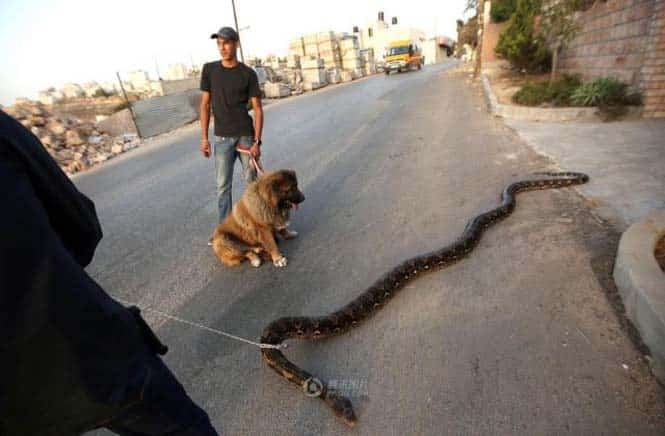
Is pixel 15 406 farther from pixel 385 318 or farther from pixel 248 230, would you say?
pixel 248 230

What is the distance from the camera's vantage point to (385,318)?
10.5 ft

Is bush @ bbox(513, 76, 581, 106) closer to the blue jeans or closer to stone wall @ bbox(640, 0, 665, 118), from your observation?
stone wall @ bbox(640, 0, 665, 118)

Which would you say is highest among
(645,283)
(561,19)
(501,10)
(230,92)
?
(501,10)

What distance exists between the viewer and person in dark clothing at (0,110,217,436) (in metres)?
1.08

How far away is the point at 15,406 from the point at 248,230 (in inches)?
120

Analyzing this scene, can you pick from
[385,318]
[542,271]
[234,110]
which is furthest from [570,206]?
[234,110]

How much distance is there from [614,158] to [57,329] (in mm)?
7954

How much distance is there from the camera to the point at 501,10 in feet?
83.1

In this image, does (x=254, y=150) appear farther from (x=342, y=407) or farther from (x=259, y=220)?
(x=342, y=407)

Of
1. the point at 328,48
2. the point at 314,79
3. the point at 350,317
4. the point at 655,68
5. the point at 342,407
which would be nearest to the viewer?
the point at 342,407

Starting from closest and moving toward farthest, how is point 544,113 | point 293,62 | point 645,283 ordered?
point 645,283 → point 544,113 → point 293,62

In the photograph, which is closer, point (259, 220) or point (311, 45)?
point (259, 220)

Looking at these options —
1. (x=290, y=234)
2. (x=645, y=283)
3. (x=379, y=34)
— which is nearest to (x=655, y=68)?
(x=645, y=283)

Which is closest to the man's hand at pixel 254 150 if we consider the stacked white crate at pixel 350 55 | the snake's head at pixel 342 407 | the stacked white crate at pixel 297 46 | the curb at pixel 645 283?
the snake's head at pixel 342 407
